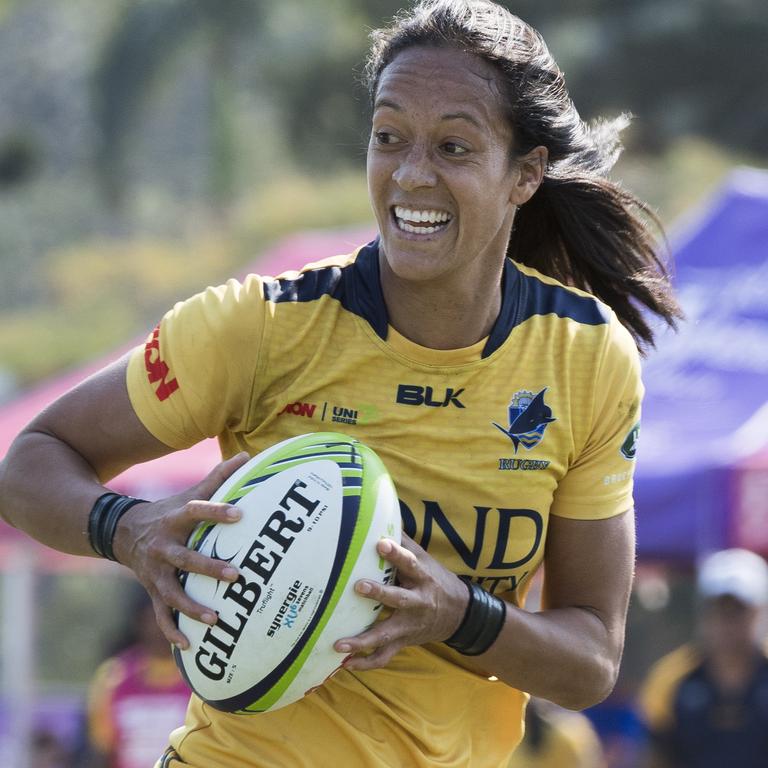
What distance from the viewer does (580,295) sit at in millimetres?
3545

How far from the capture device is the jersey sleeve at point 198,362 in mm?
→ 3246

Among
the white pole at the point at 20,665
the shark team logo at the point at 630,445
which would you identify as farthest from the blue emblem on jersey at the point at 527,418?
the white pole at the point at 20,665

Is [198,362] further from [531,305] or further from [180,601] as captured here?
[531,305]

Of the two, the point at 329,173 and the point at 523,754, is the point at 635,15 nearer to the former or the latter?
the point at 329,173

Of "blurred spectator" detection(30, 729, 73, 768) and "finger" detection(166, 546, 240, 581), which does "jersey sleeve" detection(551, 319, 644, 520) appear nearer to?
"finger" detection(166, 546, 240, 581)

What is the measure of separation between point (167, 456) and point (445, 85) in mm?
5023

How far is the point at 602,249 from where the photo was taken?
383 cm

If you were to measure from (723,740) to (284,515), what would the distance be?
4.47 m

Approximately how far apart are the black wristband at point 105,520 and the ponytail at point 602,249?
3.92ft

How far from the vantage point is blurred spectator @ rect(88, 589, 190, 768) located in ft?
25.4

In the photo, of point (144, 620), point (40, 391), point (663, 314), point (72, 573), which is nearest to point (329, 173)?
point (72, 573)

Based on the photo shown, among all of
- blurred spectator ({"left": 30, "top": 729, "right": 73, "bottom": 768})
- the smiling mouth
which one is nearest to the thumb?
the smiling mouth

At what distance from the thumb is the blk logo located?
37cm

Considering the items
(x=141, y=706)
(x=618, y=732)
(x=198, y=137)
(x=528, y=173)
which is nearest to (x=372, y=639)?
(x=528, y=173)
